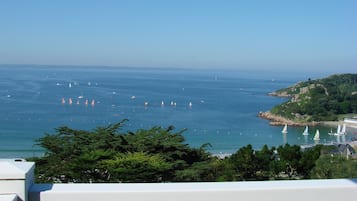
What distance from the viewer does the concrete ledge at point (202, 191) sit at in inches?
54.4

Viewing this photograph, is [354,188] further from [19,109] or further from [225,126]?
[19,109]

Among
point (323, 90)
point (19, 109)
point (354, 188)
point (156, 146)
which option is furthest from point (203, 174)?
point (323, 90)

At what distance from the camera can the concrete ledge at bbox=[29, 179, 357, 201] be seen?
4.53 feet

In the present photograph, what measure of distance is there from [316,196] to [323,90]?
57624 mm

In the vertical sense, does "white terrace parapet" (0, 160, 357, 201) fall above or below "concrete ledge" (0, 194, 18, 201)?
below

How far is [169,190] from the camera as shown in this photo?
142 cm

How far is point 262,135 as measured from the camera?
36.6m

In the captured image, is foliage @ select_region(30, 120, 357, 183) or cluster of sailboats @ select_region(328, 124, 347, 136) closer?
foliage @ select_region(30, 120, 357, 183)

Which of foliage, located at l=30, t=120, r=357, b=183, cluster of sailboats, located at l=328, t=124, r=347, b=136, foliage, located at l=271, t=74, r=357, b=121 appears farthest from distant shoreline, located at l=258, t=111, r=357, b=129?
foliage, located at l=30, t=120, r=357, b=183

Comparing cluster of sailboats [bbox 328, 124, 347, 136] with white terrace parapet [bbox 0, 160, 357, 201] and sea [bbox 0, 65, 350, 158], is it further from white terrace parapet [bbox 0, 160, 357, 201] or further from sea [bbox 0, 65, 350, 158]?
white terrace parapet [bbox 0, 160, 357, 201]

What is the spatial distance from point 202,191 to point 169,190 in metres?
0.11

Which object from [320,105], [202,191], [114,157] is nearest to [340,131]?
[320,105]

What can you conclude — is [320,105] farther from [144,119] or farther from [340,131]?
[144,119]

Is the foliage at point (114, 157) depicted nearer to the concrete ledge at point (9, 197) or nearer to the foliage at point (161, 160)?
the foliage at point (161, 160)
